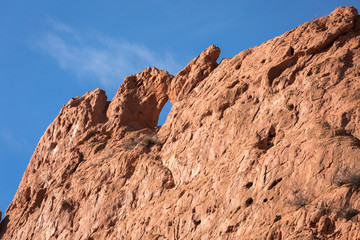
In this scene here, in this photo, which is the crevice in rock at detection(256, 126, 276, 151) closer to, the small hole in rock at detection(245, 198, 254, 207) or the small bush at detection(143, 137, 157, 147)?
the small hole in rock at detection(245, 198, 254, 207)

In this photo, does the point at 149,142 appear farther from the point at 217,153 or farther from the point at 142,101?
the point at 217,153

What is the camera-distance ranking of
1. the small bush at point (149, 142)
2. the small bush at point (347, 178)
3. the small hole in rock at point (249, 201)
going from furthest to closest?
the small bush at point (149, 142), the small hole in rock at point (249, 201), the small bush at point (347, 178)

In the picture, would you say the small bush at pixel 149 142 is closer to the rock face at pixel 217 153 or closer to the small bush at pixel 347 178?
the rock face at pixel 217 153

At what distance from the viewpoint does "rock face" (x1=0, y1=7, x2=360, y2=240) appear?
2369 centimetres

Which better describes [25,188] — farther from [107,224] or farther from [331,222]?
[331,222]

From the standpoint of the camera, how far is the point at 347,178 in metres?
22.5

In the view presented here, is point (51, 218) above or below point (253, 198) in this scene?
above

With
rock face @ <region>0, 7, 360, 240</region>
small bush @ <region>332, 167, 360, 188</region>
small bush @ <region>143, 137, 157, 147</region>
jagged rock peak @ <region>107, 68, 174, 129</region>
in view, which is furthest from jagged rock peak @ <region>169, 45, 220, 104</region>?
small bush @ <region>332, 167, 360, 188</region>

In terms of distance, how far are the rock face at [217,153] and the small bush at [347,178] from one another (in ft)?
0.15

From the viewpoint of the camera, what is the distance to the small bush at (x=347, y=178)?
22.2 meters

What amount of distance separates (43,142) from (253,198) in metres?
23.0

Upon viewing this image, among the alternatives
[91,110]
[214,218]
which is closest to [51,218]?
[91,110]

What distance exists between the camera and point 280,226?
74.6 feet

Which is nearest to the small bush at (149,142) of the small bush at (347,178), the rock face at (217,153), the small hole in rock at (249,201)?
the rock face at (217,153)
